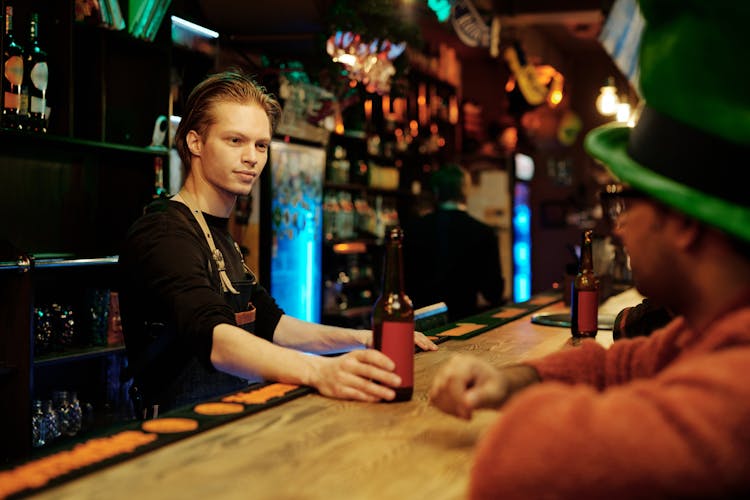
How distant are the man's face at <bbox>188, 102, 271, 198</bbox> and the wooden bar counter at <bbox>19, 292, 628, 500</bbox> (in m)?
0.88

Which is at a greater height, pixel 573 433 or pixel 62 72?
pixel 62 72

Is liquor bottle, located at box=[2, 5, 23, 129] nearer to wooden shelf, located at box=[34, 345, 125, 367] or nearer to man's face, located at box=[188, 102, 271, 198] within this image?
wooden shelf, located at box=[34, 345, 125, 367]

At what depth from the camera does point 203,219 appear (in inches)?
92.9

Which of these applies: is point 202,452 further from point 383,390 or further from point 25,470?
point 383,390

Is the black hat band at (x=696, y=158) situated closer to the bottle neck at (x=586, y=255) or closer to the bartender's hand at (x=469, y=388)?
the bartender's hand at (x=469, y=388)

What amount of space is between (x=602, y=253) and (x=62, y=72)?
348cm

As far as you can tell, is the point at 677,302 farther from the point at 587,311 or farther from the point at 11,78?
the point at 11,78

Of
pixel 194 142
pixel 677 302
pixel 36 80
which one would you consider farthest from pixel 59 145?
pixel 677 302

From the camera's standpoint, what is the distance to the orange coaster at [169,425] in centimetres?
144

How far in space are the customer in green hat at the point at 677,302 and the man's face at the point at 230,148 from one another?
1424 millimetres

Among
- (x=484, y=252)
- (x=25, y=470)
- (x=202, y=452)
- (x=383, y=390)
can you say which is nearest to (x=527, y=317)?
(x=484, y=252)

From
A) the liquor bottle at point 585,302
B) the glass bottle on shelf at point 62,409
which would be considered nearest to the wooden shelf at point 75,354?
the glass bottle on shelf at point 62,409

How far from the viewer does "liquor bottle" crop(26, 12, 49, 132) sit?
3.57 meters

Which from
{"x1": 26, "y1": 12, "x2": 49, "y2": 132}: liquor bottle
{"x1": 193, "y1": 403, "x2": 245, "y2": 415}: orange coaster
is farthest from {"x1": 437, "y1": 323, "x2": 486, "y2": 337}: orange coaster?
{"x1": 26, "y1": 12, "x2": 49, "y2": 132}: liquor bottle
